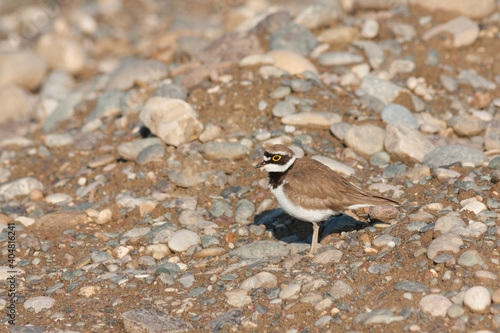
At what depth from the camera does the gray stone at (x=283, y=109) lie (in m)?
10.5

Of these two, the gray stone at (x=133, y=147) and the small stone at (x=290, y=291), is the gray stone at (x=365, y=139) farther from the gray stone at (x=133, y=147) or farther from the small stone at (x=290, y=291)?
the small stone at (x=290, y=291)

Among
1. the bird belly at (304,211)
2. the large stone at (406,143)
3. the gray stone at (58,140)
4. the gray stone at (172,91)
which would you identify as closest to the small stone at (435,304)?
the bird belly at (304,211)

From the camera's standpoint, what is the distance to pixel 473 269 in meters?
6.08

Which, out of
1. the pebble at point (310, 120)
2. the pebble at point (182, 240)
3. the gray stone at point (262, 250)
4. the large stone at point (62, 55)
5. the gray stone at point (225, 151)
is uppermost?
the pebble at point (310, 120)

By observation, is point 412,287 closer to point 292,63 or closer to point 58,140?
point 292,63

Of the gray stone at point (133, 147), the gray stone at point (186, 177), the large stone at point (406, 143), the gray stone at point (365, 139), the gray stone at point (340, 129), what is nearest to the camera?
the large stone at point (406, 143)

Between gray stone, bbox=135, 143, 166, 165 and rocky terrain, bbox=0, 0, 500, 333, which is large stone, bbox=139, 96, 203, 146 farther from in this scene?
gray stone, bbox=135, 143, 166, 165

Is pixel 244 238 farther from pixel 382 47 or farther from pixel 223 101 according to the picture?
pixel 382 47

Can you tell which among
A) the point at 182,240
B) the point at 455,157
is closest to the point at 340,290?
the point at 182,240

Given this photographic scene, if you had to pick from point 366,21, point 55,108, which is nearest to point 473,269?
point 366,21

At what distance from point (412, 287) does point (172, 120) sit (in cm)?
592

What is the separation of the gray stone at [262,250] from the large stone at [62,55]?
517 inches

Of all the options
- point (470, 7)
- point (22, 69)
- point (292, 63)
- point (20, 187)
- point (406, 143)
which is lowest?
point (22, 69)

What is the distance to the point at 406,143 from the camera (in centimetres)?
943
